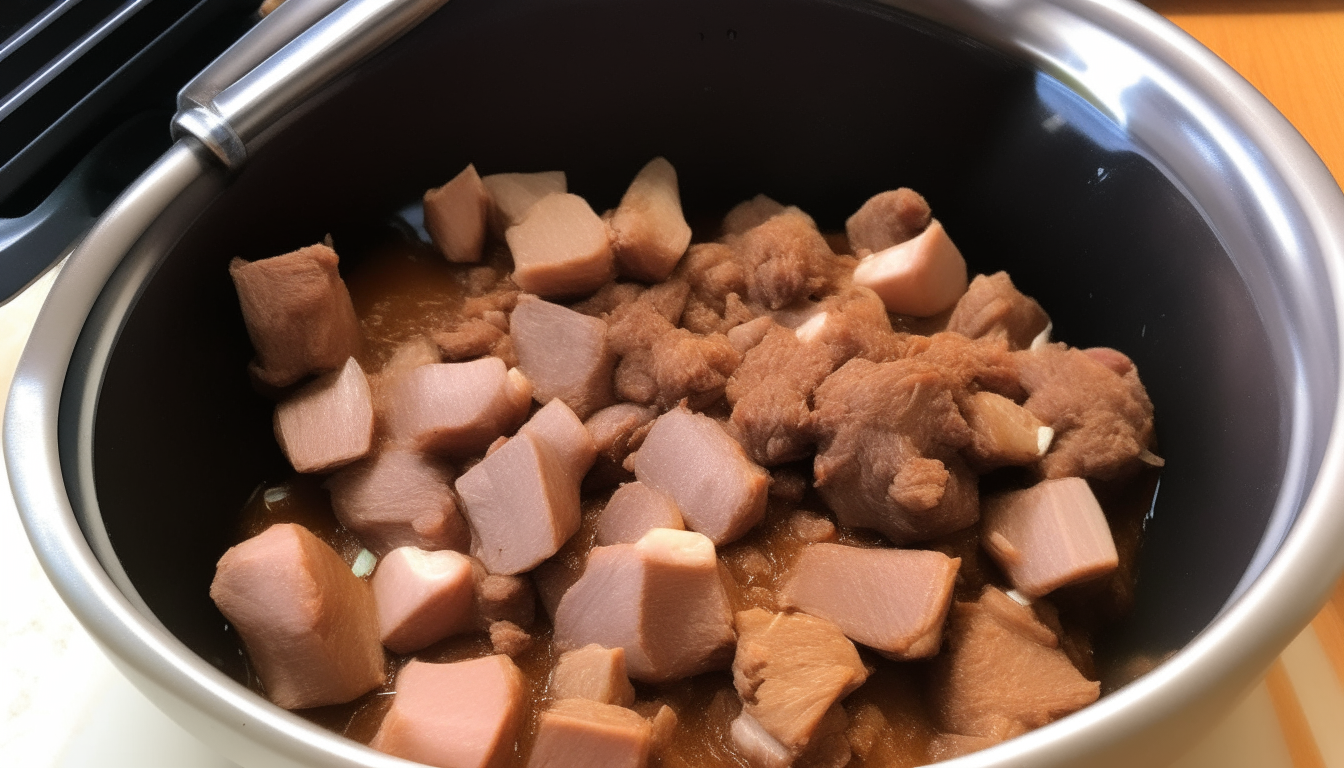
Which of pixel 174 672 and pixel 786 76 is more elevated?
pixel 786 76

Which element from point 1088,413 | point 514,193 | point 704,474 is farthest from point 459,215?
point 1088,413

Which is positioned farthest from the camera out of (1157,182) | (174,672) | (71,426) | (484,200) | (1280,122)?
(484,200)

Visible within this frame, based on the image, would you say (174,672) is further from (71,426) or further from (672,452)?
(672,452)

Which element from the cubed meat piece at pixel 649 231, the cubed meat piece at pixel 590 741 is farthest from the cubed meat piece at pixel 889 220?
the cubed meat piece at pixel 590 741

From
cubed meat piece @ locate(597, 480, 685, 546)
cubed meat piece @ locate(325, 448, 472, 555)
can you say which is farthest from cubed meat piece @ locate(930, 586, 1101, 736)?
cubed meat piece @ locate(325, 448, 472, 555)

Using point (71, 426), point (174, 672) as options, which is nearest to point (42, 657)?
point (71, 426)

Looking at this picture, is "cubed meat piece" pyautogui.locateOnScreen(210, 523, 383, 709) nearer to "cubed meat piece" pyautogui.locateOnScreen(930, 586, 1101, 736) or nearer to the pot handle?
the pot handle

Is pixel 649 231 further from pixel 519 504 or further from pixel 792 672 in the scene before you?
pixel 792 672

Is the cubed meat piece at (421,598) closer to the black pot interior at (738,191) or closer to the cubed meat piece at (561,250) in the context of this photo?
the black pot interior at (738,191)
